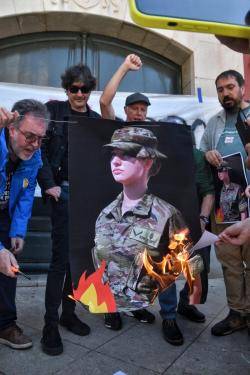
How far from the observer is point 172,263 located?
6.73 ft

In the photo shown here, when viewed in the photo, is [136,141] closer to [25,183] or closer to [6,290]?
[25,183]

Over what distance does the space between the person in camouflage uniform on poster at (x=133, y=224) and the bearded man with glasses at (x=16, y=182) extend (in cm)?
63

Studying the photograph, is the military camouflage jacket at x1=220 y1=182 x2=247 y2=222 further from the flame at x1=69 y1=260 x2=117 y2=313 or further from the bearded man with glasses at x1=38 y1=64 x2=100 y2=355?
the flame at x1=69 y1=260 x2=117 y2=313

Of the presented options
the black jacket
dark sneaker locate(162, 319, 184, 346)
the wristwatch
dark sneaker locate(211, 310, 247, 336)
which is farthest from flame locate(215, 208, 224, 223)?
the black jacket

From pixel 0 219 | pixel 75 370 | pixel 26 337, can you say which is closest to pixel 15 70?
pixel 0 219

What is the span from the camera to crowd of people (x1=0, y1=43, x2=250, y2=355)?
2.06m

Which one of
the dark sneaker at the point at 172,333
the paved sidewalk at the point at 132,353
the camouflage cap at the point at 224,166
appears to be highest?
the camouflage cap at the point at 224,166

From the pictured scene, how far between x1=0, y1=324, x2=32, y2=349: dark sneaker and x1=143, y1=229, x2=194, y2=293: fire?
4.19 feet

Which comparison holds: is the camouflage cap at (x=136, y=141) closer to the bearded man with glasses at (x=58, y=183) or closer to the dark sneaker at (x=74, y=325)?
the bearded man with glasses at (x=58, y=183)

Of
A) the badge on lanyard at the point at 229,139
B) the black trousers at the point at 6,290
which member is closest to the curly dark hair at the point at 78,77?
the black trousers at the point at 6,290

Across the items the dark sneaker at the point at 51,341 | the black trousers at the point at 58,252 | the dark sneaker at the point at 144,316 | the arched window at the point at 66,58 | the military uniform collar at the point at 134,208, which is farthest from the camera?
the arched window at the point at 66,58

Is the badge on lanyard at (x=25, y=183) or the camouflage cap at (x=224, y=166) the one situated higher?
the camouflage cap at (x=224, y=166)

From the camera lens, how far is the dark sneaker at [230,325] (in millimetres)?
3045

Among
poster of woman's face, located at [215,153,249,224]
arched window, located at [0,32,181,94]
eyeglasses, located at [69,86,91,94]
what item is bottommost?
poster of woman's face, located at [215,153,249,224]
